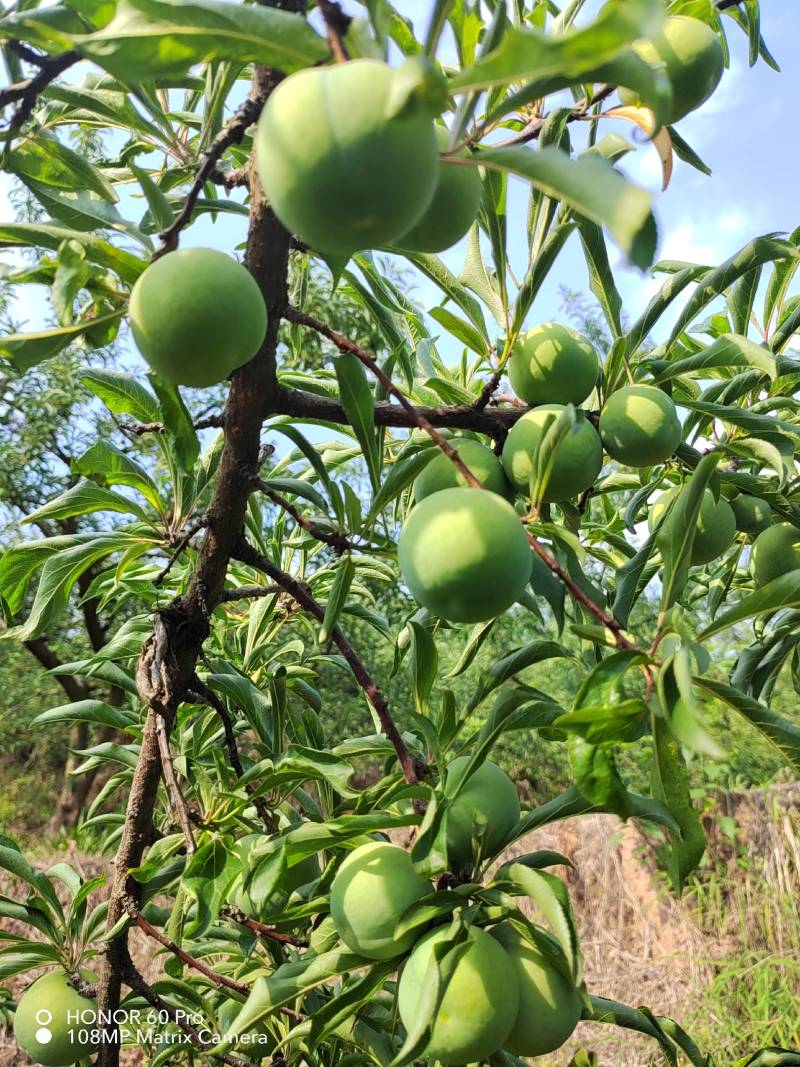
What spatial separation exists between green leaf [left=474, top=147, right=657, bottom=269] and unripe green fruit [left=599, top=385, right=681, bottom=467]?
370 mm

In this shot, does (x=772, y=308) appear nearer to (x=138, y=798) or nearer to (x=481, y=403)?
(x=481, y=403)

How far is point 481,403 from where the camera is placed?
0.77m

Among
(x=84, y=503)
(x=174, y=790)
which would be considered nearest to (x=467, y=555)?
(x=174, y=790)

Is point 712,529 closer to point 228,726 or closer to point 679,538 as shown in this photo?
point 679,538

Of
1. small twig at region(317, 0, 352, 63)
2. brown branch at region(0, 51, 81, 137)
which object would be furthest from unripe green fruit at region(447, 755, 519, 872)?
brown branch at region(0, 51, 81, 137)

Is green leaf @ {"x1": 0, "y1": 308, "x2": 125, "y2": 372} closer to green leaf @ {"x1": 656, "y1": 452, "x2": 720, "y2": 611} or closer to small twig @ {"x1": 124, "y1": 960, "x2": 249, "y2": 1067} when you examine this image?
green leaf @ {"x1": 656, "y1": 452, "x2": 720, "y2": 611}

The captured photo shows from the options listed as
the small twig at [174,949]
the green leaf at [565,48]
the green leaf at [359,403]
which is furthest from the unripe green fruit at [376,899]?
the green leaf at [565,48]

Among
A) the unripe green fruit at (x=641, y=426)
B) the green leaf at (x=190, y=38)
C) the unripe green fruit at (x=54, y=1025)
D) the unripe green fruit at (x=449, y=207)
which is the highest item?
the green leaf at (x=190, y=38)

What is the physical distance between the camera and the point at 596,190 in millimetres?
401

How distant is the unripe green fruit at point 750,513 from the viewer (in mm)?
1007

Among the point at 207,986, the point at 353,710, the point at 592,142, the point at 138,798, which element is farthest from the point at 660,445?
the point at 353,710

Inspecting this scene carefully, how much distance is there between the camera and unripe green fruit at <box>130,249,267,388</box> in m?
0.53

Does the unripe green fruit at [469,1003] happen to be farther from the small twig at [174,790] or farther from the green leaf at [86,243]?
the green leaf at [86,243]

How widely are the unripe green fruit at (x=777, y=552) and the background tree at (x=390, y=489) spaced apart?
21 millimetres
